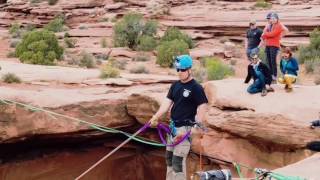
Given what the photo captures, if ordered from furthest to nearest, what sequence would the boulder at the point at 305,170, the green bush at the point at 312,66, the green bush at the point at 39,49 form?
the green bush at the point at 39,49 < the green bush at the point at 312,66 < the boulder at the point at 305,170

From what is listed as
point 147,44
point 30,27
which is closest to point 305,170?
point 147,44

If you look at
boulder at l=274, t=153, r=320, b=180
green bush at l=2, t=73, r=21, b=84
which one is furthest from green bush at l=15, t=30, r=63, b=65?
boulder at l=274, t=153, r=320, b=180

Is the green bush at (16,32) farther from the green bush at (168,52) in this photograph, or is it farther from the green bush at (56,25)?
the green bush at (168,52)

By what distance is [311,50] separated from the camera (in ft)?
69.0

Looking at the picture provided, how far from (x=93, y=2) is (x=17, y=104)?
29234 millimetres

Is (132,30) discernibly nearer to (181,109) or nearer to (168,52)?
(168,52)

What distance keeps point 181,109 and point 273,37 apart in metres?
3.65

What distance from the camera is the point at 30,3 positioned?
40.6 m

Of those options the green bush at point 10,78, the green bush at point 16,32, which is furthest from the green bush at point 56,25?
the green bush at point 10,78

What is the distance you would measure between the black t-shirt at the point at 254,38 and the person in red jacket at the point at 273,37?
57 centimetres

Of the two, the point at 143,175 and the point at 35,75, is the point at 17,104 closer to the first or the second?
the point at 35,75

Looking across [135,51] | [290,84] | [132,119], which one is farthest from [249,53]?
[135,51]

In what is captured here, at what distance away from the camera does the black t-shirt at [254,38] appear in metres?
9.92

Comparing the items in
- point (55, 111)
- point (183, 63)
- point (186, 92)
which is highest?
point (183, 63)
